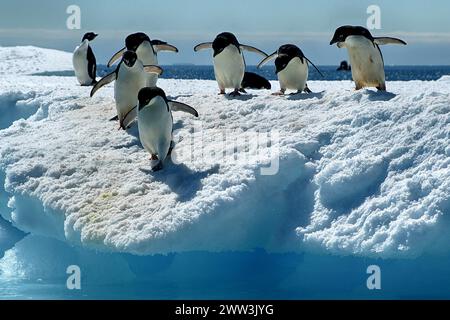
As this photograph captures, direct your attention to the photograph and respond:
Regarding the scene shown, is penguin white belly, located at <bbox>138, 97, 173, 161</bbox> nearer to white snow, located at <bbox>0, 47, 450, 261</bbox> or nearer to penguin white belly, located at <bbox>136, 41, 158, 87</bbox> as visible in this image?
white snow, located at <bbox>0, 47, 450, 261</bbox>

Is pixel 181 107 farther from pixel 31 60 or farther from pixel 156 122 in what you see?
pixel 31 60

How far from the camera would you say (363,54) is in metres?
9.26

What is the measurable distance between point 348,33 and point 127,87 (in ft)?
7.72

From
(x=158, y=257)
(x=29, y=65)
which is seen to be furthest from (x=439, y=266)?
(x=29, y=65)

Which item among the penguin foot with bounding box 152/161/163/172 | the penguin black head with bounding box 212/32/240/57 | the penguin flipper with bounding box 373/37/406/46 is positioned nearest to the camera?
the penguin foot with bounding box 152/161/163/172

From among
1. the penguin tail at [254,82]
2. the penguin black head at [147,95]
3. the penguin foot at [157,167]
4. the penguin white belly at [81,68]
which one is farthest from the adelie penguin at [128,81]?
the penguin white belly at [81,68]

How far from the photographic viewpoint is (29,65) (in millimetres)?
20500

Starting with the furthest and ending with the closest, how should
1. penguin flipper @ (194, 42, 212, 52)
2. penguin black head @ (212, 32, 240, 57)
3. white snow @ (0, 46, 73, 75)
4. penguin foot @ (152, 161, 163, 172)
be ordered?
white snow @ (0, 46, 73, 75), penguin flipper @ (194, 42, 212, 52), penguin black head @ (212, 32, 240, 57), penguin foot @ (152, 161, 163, 172)

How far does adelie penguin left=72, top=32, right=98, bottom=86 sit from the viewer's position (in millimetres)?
14828

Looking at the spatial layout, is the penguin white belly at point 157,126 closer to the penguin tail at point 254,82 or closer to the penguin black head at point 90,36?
the penguin tail at point 254,82

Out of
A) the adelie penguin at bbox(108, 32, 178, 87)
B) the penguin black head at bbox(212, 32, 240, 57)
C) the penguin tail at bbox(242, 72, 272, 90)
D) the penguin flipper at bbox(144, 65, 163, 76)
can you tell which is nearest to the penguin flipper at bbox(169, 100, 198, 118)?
the penguin flipper at bbox(144, 65, 163, 76)

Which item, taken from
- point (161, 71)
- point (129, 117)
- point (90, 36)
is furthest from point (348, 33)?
point (90, 36)
